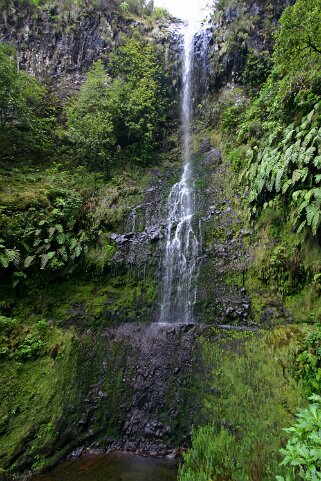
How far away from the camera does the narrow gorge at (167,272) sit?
16.2ft

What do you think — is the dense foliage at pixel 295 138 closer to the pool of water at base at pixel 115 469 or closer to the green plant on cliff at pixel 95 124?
the pool of water at base at pixel 115 469

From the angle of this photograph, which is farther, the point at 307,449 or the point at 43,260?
the point at 43,260

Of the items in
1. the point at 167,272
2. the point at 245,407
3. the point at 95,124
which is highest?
the point at 95,124

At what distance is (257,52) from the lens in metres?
12.5

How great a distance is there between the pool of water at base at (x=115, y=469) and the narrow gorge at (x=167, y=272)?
33 millimetres

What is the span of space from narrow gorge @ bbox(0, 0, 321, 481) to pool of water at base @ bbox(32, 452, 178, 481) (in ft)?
0.11

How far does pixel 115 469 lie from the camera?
4.77 m

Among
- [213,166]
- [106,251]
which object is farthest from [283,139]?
[106,251]

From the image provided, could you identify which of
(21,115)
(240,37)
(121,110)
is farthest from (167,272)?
(240,37)

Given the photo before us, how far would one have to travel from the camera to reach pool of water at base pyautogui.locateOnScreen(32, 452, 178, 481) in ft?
14.9

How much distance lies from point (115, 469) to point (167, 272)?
443 centimetres

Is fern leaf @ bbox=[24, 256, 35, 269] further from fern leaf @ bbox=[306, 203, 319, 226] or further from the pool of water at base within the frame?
fern leaf @ bbox=[306, 203, 319, 226]

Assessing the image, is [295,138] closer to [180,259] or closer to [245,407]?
[180,259]

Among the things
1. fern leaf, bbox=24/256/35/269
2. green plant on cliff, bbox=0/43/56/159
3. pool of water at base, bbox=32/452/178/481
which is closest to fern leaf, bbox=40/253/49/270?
fern leaf, bbox=24/256/35/269
